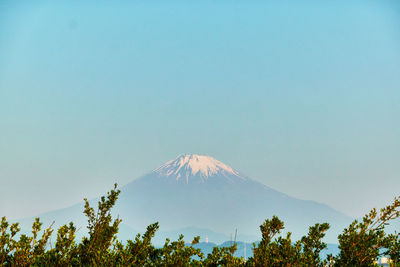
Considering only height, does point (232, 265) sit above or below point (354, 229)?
below

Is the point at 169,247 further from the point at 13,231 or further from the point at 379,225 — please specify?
the point at 379,225

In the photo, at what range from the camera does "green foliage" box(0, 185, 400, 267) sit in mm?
8539

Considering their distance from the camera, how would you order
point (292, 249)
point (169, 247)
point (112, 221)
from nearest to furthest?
point (292, 249) < point (169, 247) < point (112, 221)

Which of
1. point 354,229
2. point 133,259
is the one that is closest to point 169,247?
point 133,259

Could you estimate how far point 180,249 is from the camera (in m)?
8.78

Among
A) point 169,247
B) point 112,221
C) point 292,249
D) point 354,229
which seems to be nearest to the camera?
point 292,249

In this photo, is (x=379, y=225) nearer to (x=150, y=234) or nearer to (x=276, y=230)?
(x=276, y=230)

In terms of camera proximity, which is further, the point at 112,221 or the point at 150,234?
the point at 112,221

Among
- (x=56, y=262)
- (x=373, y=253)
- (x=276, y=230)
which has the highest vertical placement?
(x=276, y=230)

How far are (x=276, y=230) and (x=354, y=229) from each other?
1644 millimetres

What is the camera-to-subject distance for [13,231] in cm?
925

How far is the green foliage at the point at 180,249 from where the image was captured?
8539 millimetres

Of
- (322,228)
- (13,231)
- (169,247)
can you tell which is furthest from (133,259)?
(322,228)

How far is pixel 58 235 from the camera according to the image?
889 cm
